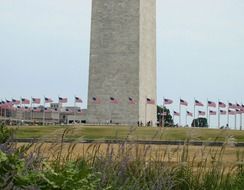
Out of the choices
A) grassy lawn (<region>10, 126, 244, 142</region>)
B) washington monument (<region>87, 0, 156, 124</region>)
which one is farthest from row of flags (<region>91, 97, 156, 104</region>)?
grassy lawn (<region>10, 126, 244, 142</region>)

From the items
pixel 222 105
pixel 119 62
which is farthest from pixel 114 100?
pixel 222 105

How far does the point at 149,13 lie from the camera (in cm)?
6450

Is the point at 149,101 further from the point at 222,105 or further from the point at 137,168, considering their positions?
the point at 137,168

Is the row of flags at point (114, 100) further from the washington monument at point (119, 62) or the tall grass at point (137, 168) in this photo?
the tall grass at point (137, 168)

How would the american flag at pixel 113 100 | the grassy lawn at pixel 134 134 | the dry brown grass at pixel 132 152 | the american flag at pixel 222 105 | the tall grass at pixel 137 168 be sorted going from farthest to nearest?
1. the american flag at pixel 222 105
2. the american flag at pixel 113 100
3. the dry brown grass at pixel 132 152
4. the grassy lawn at pixel 134 134
5. the tall grass at pixel 137 168

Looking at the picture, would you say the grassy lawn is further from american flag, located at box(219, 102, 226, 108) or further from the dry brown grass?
american flag, located at box(219, 102, 226, 108)

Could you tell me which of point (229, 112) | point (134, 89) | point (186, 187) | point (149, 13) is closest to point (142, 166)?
point (186, 187)

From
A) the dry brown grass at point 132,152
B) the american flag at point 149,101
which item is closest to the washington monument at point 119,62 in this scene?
the american flag at point 149,101

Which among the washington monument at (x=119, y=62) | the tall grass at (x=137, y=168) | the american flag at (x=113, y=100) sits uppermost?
the washington monument at (x=119, y=62)

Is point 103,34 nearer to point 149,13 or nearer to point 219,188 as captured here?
point 149,13

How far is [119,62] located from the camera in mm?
62250

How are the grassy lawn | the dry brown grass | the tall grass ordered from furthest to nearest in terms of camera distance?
the dry brown grass, the grassy lawn, the tall grass

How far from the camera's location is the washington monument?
61.5 meters

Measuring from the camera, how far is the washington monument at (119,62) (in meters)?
61.5
